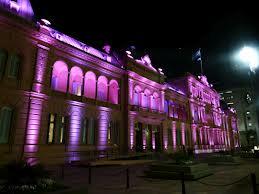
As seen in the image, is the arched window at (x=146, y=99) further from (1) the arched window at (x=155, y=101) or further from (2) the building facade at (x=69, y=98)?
(1) the arched window at (x=155, y=101)

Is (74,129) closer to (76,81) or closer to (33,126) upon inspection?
(33,126)

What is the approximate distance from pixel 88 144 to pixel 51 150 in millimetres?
4321

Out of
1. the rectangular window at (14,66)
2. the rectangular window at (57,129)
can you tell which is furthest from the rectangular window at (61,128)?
the rectangular window at (14,66)

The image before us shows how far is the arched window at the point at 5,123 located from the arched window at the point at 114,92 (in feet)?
41.3

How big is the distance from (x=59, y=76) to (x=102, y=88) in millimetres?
5462

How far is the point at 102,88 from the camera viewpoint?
26250 mm

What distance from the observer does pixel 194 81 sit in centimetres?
4734

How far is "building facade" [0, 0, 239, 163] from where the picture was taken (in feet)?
56.1

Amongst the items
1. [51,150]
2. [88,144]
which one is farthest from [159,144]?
[51,150]

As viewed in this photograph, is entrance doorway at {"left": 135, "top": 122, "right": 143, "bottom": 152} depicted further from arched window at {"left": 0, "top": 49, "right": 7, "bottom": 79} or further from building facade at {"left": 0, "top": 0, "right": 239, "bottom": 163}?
arched window at {"left": 0, "top": 49, "right": 7, "bottom": 79}

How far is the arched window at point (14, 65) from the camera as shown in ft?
57.7

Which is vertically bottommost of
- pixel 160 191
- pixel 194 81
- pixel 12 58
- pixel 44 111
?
pixel 160 191

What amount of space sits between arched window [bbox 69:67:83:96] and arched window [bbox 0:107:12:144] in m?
7.41

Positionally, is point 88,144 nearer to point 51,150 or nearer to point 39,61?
point 51,150
